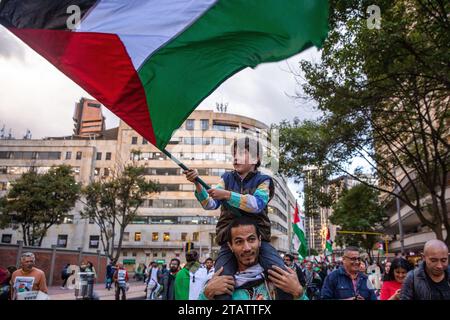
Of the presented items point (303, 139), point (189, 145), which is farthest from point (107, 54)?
point (189, 145)

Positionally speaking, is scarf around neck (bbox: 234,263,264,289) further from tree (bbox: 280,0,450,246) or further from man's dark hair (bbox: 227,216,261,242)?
tree (bbox: 280,0,450,246)

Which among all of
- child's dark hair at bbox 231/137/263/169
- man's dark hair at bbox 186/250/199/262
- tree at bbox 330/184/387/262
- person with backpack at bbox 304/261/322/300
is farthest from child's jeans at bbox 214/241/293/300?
tree at bbox 330/184/387/262

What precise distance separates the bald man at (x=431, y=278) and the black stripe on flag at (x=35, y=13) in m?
3.90

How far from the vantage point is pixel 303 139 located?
721 inches

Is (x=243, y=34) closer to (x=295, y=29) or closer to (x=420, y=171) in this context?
(x=295, y=29)

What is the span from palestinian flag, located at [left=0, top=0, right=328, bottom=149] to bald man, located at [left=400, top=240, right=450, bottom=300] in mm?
2346

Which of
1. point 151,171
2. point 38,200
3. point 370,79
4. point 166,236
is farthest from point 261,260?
point 151,171

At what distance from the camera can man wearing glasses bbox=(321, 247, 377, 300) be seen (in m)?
5.16

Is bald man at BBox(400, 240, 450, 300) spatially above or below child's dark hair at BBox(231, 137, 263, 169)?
below

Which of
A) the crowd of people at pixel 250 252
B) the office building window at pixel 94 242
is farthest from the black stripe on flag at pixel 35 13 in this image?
the office building window at pixel 94 242

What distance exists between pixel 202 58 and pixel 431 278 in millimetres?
3014

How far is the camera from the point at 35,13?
3.26 m

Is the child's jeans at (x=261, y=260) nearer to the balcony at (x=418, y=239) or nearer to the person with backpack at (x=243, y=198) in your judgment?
the person with backpack at (x=243, y=198)
